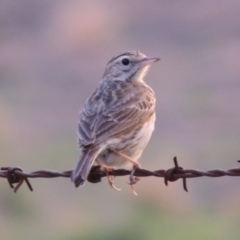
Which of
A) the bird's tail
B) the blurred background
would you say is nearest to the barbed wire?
the bird's tail

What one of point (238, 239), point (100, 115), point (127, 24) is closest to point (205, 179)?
point (238, 239)

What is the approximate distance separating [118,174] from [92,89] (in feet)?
59.4

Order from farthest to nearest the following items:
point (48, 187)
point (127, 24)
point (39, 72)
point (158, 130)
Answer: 1. point (127, 24)
2. point (39, 72)
3. point (158, 130)
4. point (48, 187)

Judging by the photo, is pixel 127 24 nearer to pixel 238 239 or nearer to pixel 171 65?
pixel 171 65

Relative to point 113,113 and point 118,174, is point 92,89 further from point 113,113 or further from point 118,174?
point 118,174

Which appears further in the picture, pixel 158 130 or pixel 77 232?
pixel 158 130

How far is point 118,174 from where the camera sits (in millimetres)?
9039

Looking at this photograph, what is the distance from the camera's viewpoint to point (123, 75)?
38.3ft

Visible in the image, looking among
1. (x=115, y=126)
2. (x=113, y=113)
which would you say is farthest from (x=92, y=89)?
(x=115, y=126)

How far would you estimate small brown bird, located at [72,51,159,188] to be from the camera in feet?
31.4

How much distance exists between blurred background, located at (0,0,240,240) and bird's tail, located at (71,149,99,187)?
7.80 m

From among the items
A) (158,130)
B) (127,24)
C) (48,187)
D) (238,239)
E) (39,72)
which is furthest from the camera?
(127,24)

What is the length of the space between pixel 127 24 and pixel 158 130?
39.3 ft

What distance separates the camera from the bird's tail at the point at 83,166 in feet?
28.9
